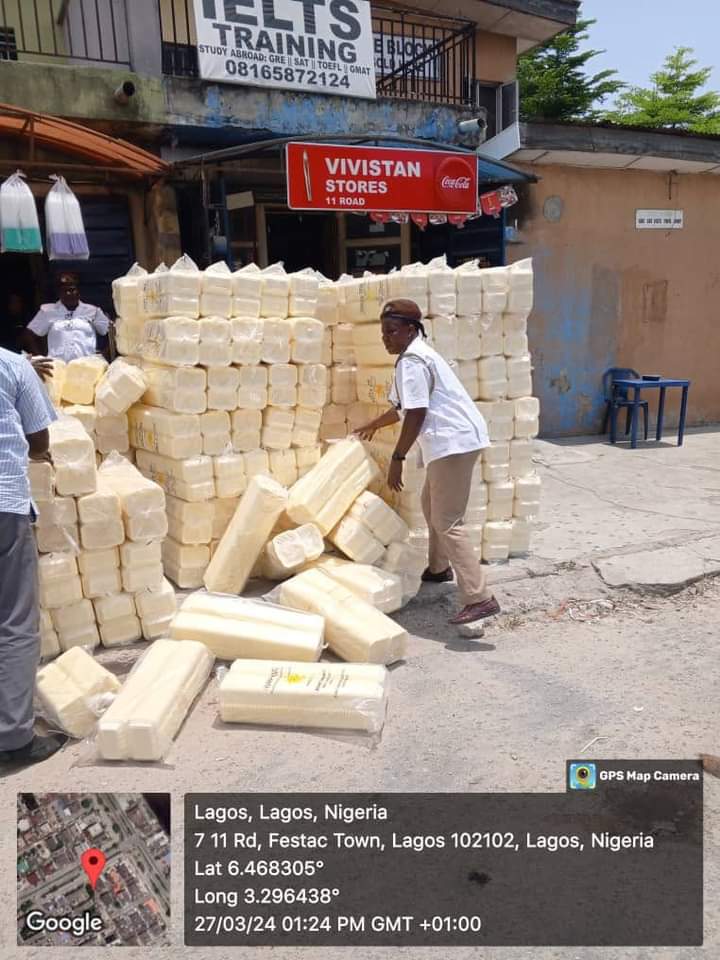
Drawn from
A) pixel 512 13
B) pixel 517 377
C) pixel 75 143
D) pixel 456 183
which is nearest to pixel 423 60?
pixel 512 13

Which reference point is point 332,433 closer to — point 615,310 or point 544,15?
point 615,310

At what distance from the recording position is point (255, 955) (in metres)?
2.32

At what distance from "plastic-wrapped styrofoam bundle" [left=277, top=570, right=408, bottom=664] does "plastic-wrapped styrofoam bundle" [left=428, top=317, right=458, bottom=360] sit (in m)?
1.79

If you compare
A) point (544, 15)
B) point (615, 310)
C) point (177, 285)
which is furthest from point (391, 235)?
point (177, 285)

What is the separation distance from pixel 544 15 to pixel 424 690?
39.4 ft

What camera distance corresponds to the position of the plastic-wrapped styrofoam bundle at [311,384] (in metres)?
5.21

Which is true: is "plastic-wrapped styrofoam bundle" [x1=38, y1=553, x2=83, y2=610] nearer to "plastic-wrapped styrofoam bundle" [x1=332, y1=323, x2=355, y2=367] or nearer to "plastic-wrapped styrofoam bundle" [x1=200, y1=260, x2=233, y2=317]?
"plastic-wrapped styrofoam bundle" [x1=200, y1=260, x2=233, y2=317]

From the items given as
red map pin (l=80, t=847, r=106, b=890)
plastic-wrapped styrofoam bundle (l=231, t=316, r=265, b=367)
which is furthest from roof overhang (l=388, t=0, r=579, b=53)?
red map pin (l=80, t=847, r=106, b=890)

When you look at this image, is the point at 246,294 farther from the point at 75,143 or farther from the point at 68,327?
the point at 75,143

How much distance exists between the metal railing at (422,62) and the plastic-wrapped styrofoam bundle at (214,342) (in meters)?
8.05

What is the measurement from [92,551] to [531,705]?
2.45 meters

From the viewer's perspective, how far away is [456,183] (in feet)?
27.9

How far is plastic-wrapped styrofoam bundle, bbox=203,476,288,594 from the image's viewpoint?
467 centimetres

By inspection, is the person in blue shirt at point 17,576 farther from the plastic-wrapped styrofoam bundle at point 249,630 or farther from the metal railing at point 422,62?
the metal railing at point 422,62
